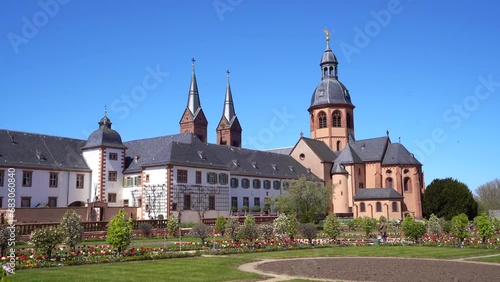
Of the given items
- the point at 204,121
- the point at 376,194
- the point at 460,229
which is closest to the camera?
the point at 460,229

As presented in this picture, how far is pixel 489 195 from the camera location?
102 meters

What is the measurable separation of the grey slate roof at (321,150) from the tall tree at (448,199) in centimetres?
1593

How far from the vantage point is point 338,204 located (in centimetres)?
7588

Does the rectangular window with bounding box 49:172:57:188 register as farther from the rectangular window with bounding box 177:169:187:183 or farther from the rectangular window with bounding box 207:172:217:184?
the rectangular window with bounding box 207:172:217:184

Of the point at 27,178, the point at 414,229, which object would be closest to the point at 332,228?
the point at 414,229

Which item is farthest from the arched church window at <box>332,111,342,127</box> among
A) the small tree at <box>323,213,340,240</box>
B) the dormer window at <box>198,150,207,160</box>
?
the small tree at <box>323,213,340,240</box>

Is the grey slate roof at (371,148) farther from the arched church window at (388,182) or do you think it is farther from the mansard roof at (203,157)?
the mansard roof at (203,157)

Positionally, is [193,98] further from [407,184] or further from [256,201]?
[407,184]

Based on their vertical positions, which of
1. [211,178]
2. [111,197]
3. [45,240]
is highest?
[211,178]

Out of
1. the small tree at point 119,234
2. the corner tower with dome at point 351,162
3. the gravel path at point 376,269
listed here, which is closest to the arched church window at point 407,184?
the corner tower with dome at point 351,162

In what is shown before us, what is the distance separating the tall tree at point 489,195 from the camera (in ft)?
307

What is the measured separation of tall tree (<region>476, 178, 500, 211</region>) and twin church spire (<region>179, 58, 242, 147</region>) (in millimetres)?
49254

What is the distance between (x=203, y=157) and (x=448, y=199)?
127 ft

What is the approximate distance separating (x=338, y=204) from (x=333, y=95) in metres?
21.1
